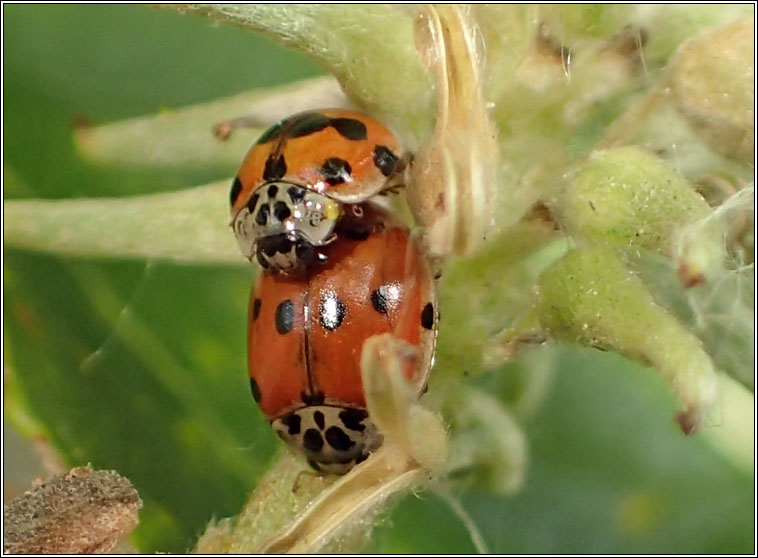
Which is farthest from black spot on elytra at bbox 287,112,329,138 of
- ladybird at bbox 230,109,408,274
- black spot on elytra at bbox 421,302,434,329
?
black spot on elytra at bbox 421,302,434,329

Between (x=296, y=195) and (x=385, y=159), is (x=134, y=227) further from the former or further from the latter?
(x=385, y=159)

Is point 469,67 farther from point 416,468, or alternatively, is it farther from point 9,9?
point 9,9

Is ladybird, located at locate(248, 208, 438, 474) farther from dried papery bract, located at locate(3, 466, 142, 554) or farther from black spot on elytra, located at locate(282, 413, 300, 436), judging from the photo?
dried papery bract, located at locate(3, 466, 142, 554)

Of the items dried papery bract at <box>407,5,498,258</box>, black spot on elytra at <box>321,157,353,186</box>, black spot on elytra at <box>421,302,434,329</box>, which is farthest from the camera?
black spot on elytra at <box>321,157,353,186</box>

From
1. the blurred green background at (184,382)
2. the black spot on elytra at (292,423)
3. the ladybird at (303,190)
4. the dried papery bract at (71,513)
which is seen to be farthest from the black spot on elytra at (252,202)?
the dried papery bract at (71,513)

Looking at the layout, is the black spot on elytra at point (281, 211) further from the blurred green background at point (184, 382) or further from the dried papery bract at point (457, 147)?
the dried papery bract at point (457, 147)

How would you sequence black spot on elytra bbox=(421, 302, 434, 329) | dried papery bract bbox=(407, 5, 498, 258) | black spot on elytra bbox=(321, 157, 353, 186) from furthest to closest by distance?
black spot on elytra bbox=(321, 157, 353, 186)
black spot on elytra bbox=(421, 302, 434, 329)
dried papery bract bbox=(407, 5, 498, 258)
